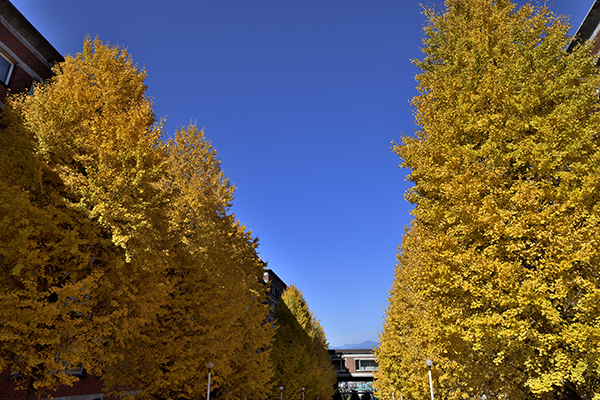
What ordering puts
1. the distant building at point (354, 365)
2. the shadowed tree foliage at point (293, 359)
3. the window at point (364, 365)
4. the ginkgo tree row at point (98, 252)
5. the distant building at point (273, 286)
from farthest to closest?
the window at point (364, 365) → the distant building at point (354, 365) → the distant building at point (273, 286) → the shadowed tree foliage at point (293, 359) → the ginkgo tree row at point (98, 252)

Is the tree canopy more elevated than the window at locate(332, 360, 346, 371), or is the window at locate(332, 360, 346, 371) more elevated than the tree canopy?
the tree canopy

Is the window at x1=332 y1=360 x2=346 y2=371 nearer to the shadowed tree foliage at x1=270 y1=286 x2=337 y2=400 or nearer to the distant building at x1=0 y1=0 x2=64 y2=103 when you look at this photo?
the shadowed tree foliage at x1=270 y1=286 x2=337 y2=400

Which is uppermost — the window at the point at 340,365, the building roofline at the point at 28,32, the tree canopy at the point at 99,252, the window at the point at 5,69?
the building roofline at the point at 28,32

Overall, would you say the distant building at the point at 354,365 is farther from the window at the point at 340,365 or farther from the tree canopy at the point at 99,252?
the tree canopy at the point at 99,252

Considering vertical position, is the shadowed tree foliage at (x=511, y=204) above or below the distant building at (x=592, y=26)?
below

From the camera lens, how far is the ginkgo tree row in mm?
9156

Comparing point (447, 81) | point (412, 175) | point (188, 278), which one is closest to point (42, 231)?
point (188, 278)

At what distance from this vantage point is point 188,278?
15.9 meters

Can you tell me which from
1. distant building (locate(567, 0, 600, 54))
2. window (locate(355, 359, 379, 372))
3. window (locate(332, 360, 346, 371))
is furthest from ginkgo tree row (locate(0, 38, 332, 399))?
window (locate(332, 360, 346, 371))

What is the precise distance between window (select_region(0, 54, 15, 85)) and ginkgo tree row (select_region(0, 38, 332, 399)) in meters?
4.95

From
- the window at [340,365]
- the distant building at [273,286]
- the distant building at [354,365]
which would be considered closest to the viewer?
the distant building at [273,286]

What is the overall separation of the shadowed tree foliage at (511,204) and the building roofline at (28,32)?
1768 centimetres

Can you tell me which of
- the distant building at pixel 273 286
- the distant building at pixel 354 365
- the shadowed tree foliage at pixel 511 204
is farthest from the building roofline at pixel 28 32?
the distant building at pixel 354 365

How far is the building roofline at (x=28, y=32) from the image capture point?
1562 centimetres
